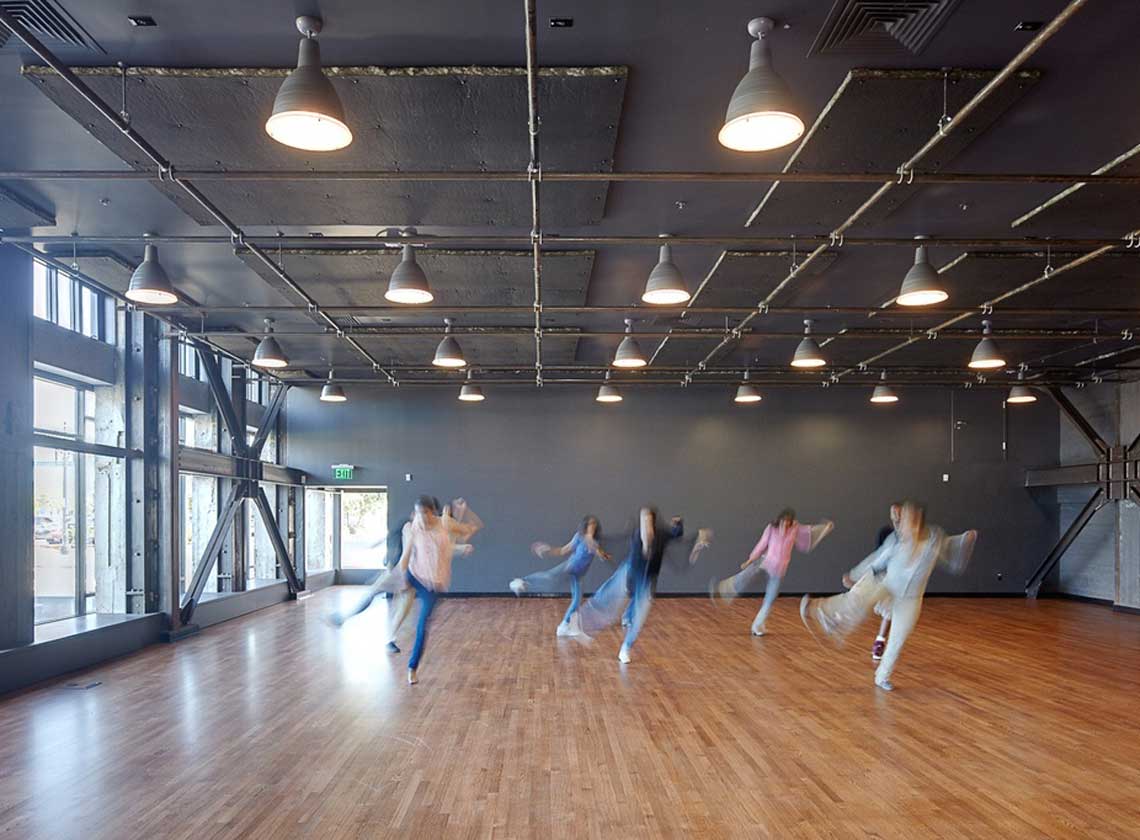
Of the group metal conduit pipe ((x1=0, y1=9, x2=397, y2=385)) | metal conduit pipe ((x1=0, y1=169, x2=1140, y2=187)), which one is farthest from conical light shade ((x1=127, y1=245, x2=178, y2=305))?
metal conduit pipe ((x1=0, y1=169, x2=1140, y2=187))

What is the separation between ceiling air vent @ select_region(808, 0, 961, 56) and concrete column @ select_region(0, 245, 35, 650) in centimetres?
766

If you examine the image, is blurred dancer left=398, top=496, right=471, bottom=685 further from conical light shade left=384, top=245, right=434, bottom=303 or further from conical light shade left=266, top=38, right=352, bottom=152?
conical light shade left=266, top=38, right=352, bottom=152

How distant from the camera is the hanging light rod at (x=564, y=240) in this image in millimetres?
7102

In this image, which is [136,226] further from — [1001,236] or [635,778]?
[1001,236]

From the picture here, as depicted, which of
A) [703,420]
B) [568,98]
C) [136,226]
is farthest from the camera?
[703,420]

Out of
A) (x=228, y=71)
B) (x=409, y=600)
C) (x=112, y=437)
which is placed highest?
(x=228, y=71)

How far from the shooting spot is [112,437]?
1016cm

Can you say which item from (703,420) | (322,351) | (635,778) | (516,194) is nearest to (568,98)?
(516,194)

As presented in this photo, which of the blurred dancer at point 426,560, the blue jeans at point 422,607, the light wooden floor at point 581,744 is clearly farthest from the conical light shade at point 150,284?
the light wooden floor at point 581,744

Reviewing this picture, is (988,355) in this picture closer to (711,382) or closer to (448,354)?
(448,354)

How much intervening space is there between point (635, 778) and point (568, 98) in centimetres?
426

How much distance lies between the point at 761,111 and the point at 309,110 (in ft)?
6.87

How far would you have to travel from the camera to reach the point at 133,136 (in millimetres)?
4945

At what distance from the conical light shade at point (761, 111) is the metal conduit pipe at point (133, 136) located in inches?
135
